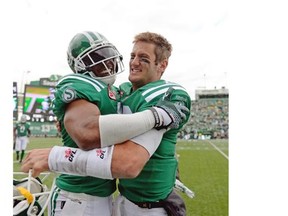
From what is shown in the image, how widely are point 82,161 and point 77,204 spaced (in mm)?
240

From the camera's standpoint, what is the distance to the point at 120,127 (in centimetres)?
112

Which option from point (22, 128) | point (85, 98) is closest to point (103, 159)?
point (85, 98)

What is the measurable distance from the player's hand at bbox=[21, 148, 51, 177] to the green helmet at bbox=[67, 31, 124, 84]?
313mm

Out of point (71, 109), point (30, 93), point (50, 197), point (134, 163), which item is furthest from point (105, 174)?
point (30, 93)

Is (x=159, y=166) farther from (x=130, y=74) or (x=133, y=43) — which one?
(x=133, y=43)

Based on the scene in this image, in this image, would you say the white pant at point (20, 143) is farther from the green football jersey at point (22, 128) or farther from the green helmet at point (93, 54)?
the green helmet at point (93, 54)

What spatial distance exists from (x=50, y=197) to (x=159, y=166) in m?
0.41

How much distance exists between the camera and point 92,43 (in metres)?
1.28

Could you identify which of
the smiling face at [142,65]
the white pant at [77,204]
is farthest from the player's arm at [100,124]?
the smiling face at [142,65]

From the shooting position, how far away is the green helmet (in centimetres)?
127

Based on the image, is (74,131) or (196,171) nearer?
(74,131)

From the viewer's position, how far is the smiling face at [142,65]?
150 centimetres

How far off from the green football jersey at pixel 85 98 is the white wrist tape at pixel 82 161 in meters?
0.12

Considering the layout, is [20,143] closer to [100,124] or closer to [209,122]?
[100,124]
